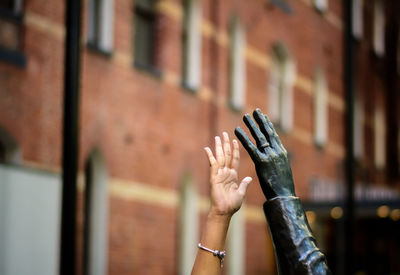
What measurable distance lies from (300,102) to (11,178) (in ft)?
37.6

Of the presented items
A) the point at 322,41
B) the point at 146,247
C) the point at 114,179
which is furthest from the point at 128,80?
the point at 322,41

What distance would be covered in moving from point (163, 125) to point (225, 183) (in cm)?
1254

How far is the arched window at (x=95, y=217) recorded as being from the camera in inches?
556

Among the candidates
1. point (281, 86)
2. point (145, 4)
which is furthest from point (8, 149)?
point (281, 86)

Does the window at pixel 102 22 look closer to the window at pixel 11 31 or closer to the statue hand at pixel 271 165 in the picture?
the window at pixel 11 31

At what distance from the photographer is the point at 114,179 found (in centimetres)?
1447

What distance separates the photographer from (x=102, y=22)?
1452cm

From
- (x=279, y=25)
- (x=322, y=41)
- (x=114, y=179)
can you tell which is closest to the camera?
(x=114, y=179)

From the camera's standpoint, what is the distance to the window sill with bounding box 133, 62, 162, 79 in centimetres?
1511

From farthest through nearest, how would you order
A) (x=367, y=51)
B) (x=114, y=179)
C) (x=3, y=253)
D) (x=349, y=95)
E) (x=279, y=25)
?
(x=367, y=51), (x=279, y=25), (x=114, y=179), (x=3, y=253), (x=349, y=95)

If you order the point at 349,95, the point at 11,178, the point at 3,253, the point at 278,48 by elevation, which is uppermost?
the point at 278,48

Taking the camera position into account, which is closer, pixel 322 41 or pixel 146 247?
pixel 146 247

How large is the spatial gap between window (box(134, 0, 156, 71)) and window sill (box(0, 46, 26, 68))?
10.6ft

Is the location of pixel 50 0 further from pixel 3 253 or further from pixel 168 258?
pixel 168 258
